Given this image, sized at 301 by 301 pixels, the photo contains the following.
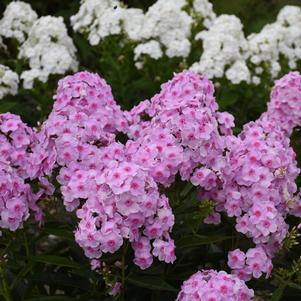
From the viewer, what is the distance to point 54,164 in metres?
2.99

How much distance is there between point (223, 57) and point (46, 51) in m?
1.22

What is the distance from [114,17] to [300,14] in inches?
59.6

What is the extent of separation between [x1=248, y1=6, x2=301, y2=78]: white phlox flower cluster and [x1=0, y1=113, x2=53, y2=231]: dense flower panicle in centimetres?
249

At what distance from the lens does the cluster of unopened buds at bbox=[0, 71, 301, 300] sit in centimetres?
260

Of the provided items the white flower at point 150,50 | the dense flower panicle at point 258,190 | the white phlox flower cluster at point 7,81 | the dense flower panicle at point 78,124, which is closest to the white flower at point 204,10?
the white flower at point 150,50

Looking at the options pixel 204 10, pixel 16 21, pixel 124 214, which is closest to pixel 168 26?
pixel 204 10

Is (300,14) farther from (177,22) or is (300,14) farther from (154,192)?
(154,192)

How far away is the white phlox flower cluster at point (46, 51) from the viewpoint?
5.02m

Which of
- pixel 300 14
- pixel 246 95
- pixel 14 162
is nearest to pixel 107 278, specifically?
pixel 14 162

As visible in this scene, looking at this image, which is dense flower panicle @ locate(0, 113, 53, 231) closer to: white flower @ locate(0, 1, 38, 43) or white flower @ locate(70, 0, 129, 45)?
white flower @ locate(70, 0, 129, 45)

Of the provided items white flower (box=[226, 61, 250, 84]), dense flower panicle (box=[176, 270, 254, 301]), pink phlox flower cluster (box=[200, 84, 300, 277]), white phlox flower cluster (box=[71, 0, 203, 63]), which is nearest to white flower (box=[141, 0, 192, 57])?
white phlox flower cluster (box=[71, 0, 203, 63])

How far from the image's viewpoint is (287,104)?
3764mm

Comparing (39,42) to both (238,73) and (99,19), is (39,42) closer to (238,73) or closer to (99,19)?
(99,19)

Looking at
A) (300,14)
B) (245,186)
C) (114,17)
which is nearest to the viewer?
(245,186)
